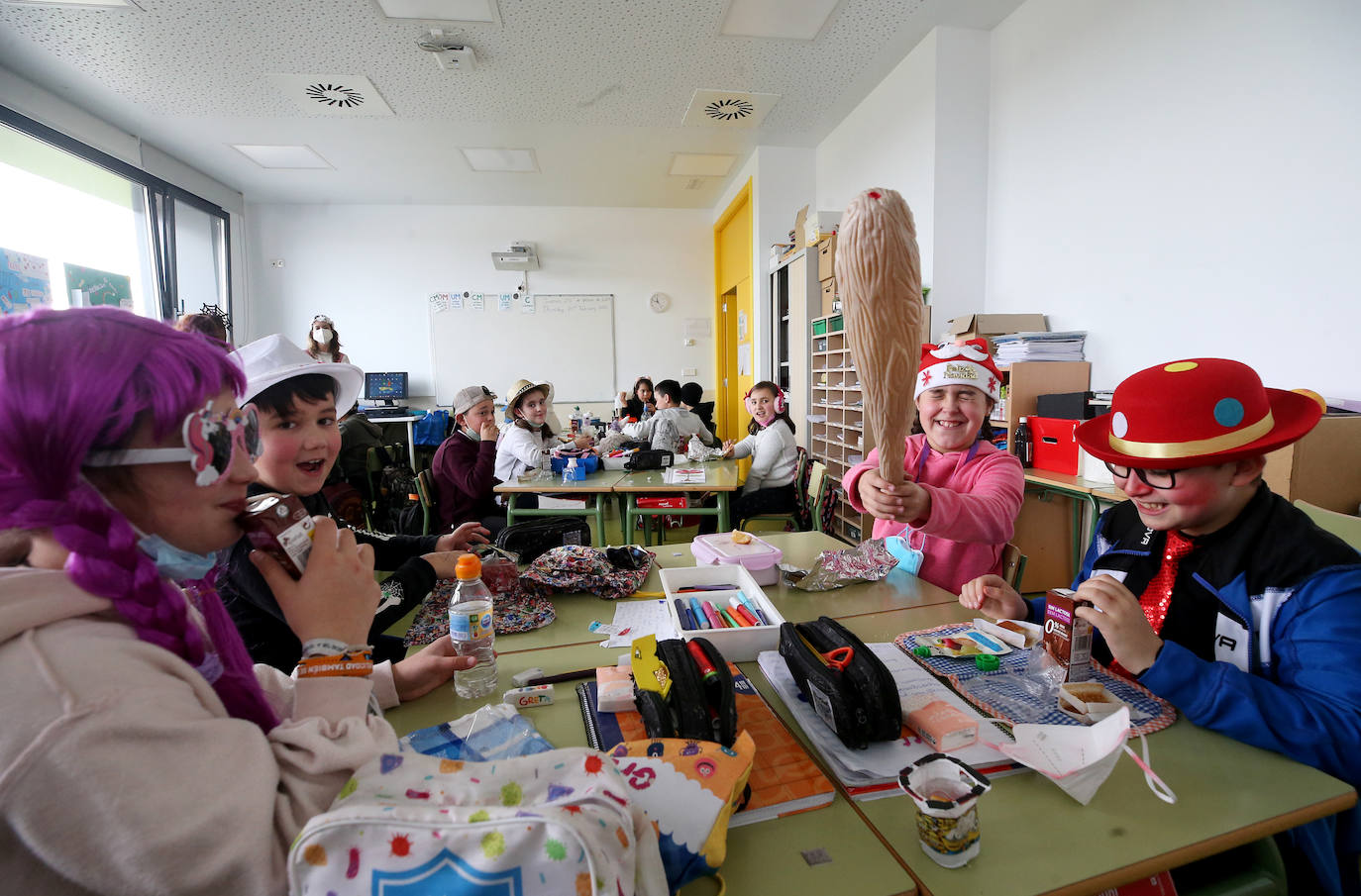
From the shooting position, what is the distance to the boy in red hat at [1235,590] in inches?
33.9

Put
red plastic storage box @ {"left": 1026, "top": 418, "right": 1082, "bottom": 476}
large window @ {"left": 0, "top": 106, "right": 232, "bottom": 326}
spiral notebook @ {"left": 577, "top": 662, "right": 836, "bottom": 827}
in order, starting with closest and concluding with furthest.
Result: spiral notebook @ {"left": 577, "top": 662, "right": 836, "bottom": 827} → red plastic storage box @ {"left": 1026, "top": 418, "right": 1082, "bottom": 476} → large window @ {"left": 0, "top": 106, "right": 232, "bottom": 326}

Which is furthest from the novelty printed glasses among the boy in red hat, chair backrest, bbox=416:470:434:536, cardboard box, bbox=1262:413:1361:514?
chair backrest, bbox=416:470:434:536

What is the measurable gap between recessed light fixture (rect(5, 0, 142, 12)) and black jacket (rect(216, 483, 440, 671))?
3724 millimetres

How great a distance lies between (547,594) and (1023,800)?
113 centimetres

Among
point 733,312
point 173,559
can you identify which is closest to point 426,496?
point 173,559

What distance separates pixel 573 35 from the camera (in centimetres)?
362

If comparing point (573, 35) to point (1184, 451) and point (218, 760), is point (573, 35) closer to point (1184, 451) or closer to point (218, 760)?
point (1184, 451)

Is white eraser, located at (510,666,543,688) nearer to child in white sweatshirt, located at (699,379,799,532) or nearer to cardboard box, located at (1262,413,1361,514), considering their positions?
cardboard box, located at (1262,413,1361,514)

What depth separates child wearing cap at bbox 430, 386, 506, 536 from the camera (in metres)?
3.51

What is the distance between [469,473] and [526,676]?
2578mm

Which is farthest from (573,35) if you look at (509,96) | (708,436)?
(708,436)

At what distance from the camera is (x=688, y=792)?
0.70m

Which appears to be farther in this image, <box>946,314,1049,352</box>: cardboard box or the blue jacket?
<box>946,314,1049,352</box>: cardboard box

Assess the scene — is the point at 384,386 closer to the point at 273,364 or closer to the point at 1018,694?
the point at 273,364
